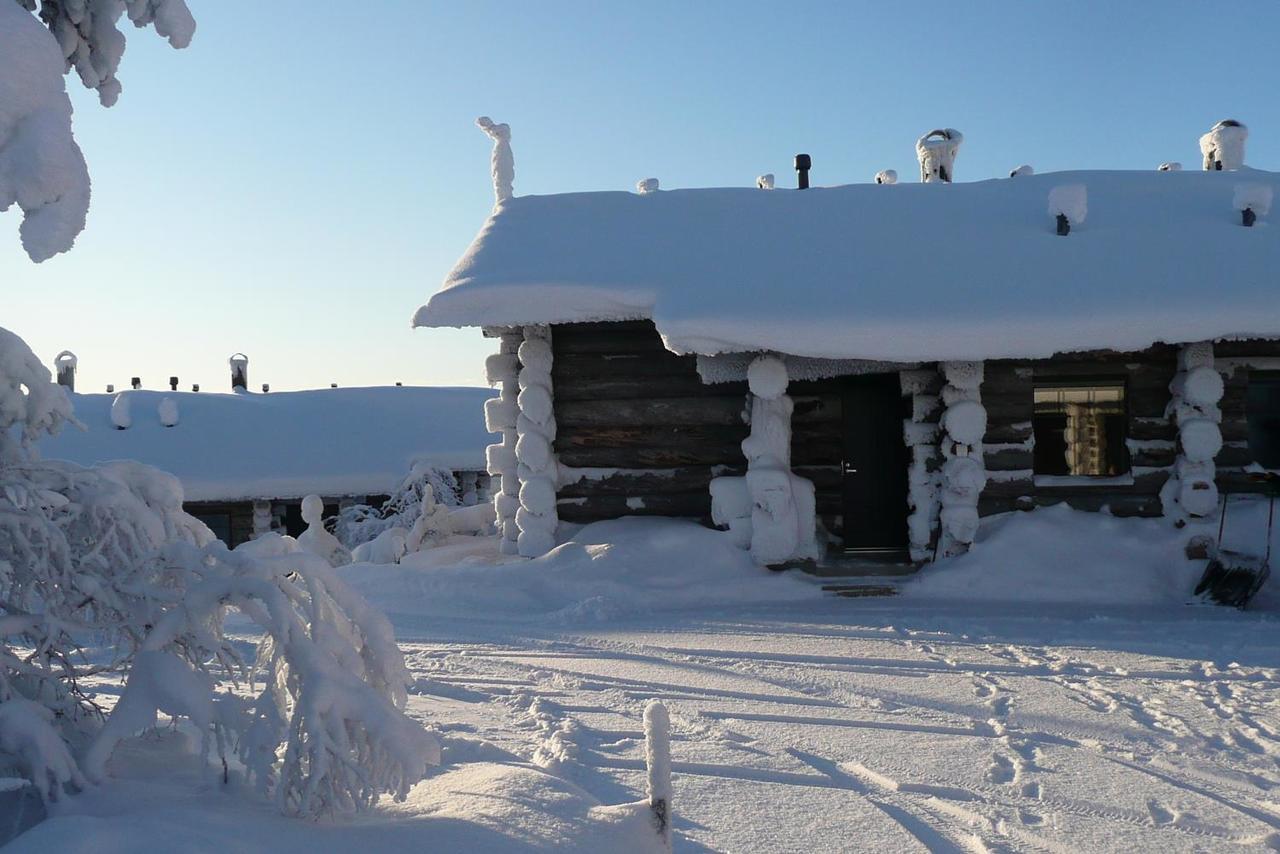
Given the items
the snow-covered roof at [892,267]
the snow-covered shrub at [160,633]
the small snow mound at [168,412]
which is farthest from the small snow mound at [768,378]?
the small snow mound at [168,412]

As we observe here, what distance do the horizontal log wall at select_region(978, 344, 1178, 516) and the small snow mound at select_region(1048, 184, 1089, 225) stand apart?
5.54ft

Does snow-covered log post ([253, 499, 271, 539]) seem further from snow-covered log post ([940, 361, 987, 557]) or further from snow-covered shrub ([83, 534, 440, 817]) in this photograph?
snow-covered shrub ([83, 534, 440, 817])

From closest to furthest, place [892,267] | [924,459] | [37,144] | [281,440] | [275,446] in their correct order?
1. [37,144]
2. [924,459]
3. [892,267]
4. [275,446]
5. [281,440]

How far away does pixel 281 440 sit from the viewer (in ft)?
60.8

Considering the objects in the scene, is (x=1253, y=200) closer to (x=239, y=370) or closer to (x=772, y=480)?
(x=772, y=480)

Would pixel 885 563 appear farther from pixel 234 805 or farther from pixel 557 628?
pixel 234 805

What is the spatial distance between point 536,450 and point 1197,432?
20.4 feet

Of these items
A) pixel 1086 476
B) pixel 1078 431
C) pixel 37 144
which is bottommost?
pixel 1086 476

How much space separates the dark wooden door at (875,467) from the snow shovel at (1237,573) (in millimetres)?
3100

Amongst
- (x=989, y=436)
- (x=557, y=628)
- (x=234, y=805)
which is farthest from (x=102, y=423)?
(x=234, y=805)

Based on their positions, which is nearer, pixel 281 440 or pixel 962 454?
pixel 962 454

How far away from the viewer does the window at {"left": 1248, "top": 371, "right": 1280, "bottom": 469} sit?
39.0 ft

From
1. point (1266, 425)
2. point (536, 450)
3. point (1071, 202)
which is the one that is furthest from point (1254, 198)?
point (536, 450)

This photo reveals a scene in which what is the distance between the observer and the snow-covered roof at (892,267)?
857cm
